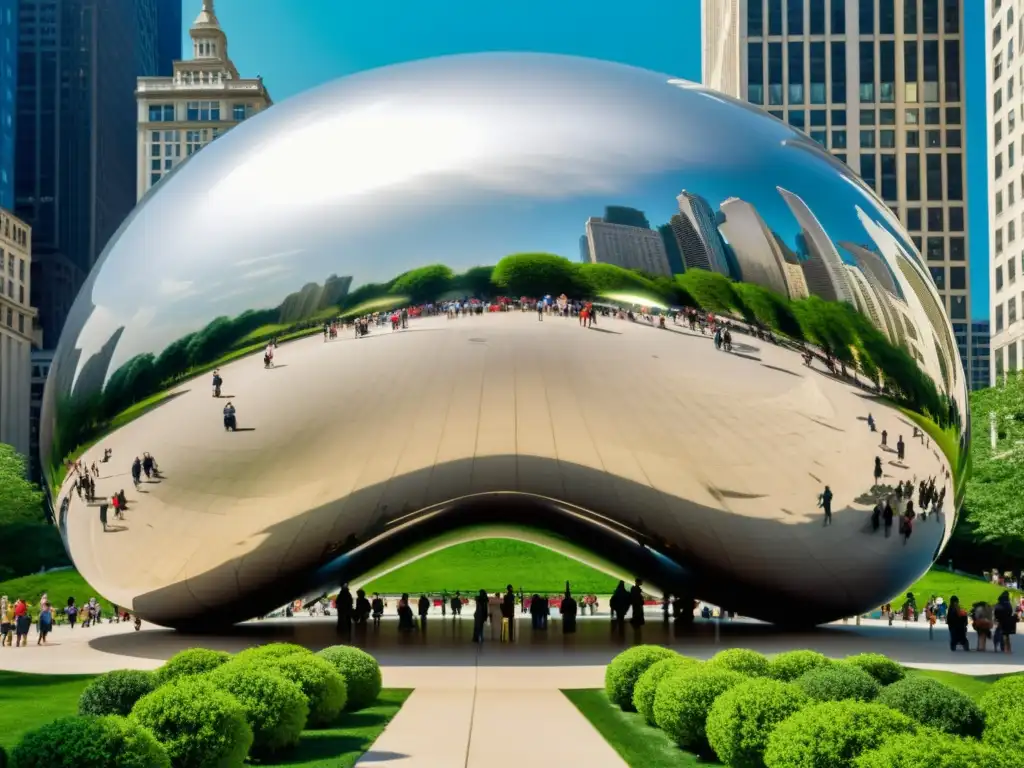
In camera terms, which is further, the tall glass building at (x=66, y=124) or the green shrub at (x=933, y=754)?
the tall glass building at (x=66, y=124)

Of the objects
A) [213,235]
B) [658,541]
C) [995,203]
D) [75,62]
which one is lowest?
[658,541]

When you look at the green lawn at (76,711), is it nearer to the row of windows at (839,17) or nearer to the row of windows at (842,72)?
the row of windows at (842,72)

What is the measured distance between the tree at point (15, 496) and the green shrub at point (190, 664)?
48.2 m

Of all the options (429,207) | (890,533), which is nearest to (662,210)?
(429,207)

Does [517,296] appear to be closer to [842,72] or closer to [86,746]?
[86,746]

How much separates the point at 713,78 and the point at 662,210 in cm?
12242

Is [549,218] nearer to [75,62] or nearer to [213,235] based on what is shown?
[213,235]

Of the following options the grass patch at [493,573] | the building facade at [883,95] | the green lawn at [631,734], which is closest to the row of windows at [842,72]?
the building facade at [883,95]

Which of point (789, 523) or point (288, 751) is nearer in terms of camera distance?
point (288, 751)

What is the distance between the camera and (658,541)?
1969 centimetres

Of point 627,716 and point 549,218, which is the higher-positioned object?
point 549,218

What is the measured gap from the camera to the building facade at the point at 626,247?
17.0 meters

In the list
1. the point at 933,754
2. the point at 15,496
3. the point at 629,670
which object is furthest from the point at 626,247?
the point at 15,496

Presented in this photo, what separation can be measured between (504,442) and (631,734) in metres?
6.03
